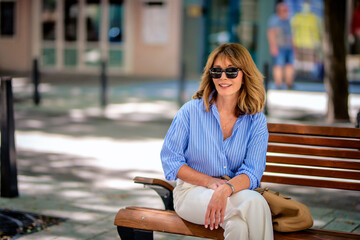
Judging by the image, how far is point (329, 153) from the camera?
392cm

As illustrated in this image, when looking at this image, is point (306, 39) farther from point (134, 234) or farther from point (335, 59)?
point (134, 234)

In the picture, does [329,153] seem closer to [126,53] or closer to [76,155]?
[76,155]

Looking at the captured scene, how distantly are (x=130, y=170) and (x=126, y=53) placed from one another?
17.1 meters

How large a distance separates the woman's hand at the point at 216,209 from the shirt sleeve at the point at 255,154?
0.26m

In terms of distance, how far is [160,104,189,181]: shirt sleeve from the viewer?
348 centimetres

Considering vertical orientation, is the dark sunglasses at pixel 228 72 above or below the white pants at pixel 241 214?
above

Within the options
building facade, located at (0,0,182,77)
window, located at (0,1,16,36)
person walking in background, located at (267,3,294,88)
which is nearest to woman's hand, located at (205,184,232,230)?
person walking in background, located at (267,3,294,88)

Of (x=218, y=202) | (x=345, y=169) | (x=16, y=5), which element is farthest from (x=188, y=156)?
(x=16, y=5)

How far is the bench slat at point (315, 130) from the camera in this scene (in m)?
3.87

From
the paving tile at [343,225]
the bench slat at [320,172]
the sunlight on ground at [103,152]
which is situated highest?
the bench slat at [320,172]

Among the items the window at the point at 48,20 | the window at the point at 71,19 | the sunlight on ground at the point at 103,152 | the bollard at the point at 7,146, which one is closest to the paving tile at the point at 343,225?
the sunlight on ground at the point at 103,152

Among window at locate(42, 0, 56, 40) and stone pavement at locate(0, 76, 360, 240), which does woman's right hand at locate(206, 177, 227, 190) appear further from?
window at locate(42, 0, 56, 40)

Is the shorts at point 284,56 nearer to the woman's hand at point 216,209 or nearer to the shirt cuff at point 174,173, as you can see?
the shirt cuff at point 174,173

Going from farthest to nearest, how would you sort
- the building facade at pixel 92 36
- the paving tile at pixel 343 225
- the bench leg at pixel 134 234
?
1. the building facade at pixel 92 36
2. the paving tile at pixel 343 225
3. the bench leg at pixel 134 234
